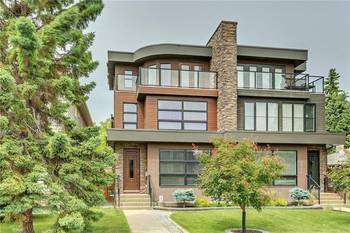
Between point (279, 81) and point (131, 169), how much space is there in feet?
35.4

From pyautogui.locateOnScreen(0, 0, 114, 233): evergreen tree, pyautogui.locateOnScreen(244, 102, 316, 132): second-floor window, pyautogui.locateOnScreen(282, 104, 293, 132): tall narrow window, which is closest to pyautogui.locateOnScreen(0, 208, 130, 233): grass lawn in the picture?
pyautogui.locateOnScreen(0, 0, 114, 233): evergreen tree

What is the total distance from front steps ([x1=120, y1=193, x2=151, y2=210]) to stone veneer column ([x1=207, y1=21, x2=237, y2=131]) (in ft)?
20.1

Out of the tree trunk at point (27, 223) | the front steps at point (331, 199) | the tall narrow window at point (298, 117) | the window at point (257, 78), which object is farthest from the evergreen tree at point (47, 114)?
the tall narrow window at point (298, 117)

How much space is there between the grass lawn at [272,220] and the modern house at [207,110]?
4.24 metres

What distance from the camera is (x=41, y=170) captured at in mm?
8969

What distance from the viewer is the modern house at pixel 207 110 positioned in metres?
20.7

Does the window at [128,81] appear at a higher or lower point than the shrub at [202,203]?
higher

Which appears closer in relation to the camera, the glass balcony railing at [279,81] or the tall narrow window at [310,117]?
the glass balcony railing at [279,81]

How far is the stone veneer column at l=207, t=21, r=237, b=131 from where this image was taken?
21.6 metres

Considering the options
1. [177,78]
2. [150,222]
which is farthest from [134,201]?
[177,78]

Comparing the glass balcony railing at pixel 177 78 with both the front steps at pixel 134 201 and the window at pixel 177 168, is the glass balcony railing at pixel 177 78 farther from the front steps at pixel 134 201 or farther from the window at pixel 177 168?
the front steps at pixel 134 201

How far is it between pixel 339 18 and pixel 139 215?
17481 mm

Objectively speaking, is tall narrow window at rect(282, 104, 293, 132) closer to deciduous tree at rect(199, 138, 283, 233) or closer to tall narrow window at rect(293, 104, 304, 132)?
tall narrow window at rect(293, 104, 304, 132)

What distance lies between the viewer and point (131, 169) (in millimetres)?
21766
